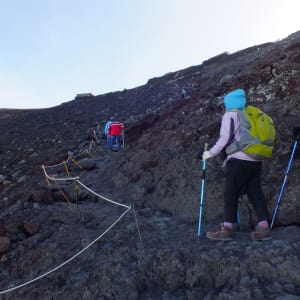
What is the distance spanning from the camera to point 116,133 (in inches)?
648

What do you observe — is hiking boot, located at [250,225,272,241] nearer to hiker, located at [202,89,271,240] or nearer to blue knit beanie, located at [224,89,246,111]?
hiker, located at [202,89,271,240]

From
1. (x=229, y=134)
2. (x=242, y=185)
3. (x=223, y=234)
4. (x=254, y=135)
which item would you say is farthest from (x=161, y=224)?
(x=254, y=135)

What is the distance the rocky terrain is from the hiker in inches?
8.9

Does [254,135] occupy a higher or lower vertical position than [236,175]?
higher

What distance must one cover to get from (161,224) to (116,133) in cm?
929

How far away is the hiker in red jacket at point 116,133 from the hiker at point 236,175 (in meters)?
10.3

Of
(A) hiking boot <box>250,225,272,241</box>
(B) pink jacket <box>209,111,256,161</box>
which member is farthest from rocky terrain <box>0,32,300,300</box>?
(B) pink jacket <box>209,111,256,161</box>

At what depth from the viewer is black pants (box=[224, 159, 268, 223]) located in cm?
603

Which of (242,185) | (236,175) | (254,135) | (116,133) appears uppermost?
(254,135)

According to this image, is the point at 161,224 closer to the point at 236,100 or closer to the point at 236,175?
the point at 236,175

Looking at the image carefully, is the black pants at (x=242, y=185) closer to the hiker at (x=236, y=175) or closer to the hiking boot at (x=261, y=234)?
the hiker at (x=236, y=175)

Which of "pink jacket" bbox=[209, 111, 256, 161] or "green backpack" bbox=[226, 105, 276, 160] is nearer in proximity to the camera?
"green backpack" bbox=[226, 105, 276, 160]

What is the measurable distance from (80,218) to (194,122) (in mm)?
4603

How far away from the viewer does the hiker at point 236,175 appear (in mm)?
6008
